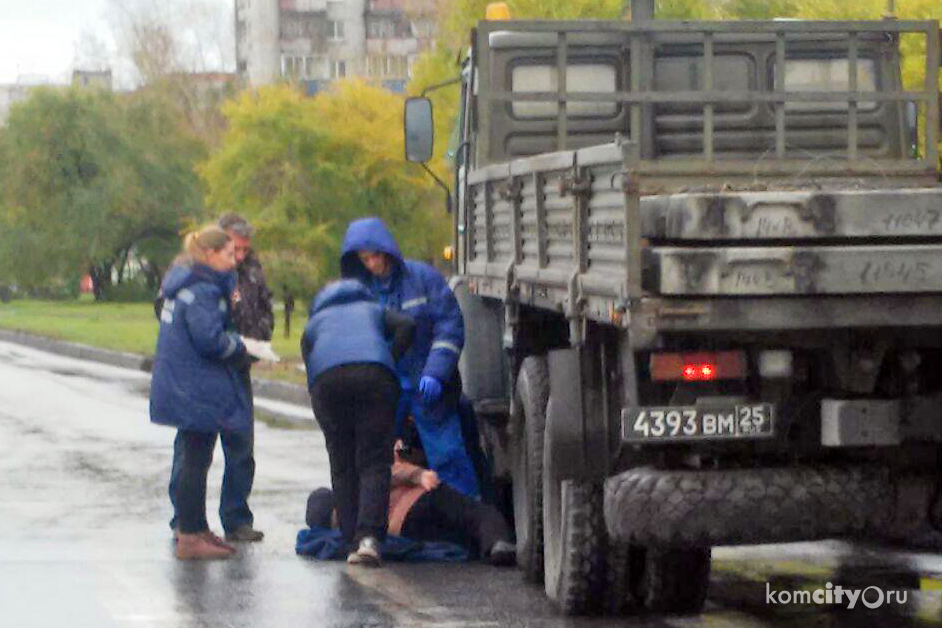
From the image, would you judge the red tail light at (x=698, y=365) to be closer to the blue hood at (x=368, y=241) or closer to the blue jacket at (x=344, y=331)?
the blue jacket at (x=344, y=331)

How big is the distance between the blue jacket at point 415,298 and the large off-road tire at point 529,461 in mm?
866

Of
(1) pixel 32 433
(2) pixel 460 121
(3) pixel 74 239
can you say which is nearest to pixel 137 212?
(3) pixel 74 239

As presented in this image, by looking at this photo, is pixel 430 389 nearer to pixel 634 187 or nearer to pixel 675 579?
pixel 675 579

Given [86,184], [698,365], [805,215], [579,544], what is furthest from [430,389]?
[86,184]

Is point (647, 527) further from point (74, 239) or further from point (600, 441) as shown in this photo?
point (74, 239)

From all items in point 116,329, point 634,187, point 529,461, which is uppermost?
point 634,187

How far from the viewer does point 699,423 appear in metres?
7.57

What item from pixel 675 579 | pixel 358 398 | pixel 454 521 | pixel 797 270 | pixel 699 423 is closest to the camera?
pixel 797 270

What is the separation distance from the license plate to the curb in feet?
44.4

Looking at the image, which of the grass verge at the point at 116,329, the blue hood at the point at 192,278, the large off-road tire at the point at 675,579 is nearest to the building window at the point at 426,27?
the grass verge at the point at 116,329

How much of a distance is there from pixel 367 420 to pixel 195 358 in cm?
109

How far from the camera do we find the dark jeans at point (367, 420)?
10.3 metres

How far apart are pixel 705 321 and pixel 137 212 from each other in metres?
64.7

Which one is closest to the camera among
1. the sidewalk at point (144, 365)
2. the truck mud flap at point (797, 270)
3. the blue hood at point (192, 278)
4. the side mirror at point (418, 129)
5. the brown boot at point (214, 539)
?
the truck mud flap at point (797, 270)
